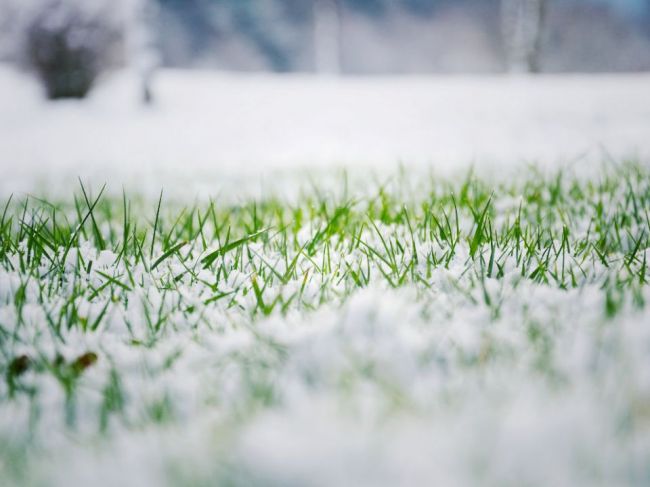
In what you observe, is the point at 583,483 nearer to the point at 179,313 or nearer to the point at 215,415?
the point at 215,415

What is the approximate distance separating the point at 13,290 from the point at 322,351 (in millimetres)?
809

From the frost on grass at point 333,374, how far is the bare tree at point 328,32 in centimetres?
1627

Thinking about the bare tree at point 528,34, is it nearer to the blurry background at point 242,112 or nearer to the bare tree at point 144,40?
the blurry background at point 242,112

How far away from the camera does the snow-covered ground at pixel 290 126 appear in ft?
18.2

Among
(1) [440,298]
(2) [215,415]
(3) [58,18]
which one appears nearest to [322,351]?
(2) [215,415]

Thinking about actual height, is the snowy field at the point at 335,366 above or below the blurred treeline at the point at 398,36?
below

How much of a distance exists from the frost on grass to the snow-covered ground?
3013 millimetres

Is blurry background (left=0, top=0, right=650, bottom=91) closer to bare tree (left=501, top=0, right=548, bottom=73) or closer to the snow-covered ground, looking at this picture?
bare tree (left=501, top=0, right=548, bottom=73)

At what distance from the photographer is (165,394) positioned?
729 mm

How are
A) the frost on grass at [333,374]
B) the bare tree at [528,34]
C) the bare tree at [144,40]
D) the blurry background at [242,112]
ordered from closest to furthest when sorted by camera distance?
the frost on grass at [333,374]
the blurry background at [242,112]
the bare tree at [144,40]
the bare tree at [528,34]

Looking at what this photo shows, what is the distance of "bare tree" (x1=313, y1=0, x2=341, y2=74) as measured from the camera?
51.8 feet

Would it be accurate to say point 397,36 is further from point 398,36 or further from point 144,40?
point 144,40

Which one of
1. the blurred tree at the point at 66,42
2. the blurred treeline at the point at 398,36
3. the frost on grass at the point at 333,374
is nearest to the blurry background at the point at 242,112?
the blurred tree at the point at 66,42

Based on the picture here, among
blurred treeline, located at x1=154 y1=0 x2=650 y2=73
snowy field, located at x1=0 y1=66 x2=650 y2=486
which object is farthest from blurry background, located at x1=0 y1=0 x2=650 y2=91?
snowy field, located at x1=0 y1=66 x2=650 y2=486
